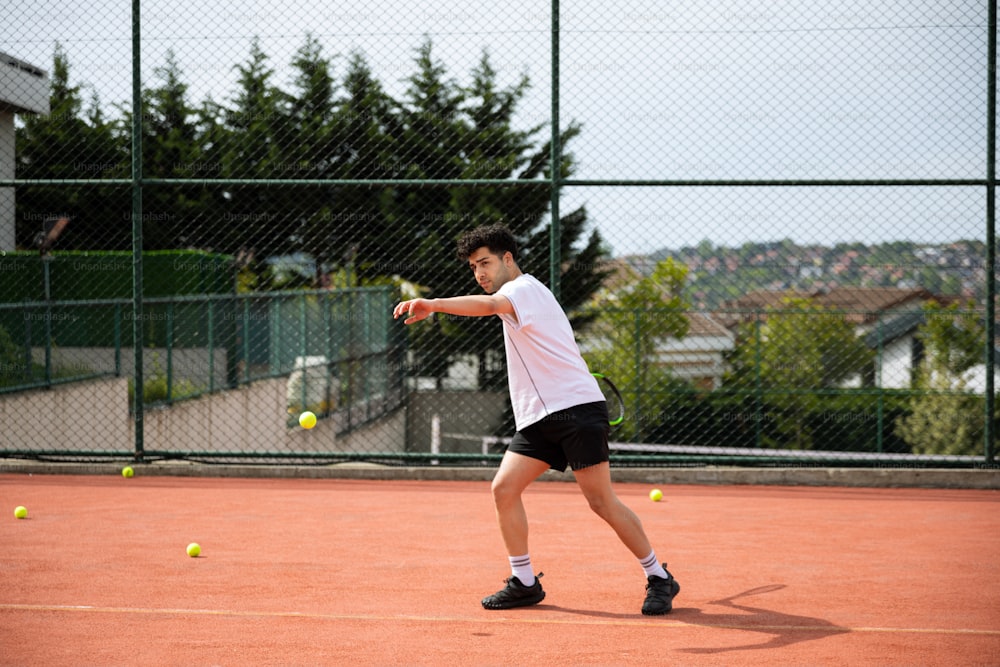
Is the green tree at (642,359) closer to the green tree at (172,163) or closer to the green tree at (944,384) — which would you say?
the green tree at (944,384)

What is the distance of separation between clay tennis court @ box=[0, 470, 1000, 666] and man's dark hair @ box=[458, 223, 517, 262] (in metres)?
1.47

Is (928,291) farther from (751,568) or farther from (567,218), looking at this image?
(751,568)

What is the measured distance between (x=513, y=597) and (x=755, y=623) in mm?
971

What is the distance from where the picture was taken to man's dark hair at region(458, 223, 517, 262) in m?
4.38

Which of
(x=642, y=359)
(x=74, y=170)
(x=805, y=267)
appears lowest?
(x=642, y=359)

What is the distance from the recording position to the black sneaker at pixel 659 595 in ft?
14.3

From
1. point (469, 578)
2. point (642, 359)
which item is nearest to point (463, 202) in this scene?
point (642, 359)

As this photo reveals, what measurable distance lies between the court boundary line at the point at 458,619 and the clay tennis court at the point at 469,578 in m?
0.01

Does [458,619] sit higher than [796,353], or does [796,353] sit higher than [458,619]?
[796,353]

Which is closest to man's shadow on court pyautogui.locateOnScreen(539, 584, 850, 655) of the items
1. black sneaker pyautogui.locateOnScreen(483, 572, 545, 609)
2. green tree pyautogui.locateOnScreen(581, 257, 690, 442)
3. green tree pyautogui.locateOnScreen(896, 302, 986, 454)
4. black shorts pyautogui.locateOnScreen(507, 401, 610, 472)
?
black sneaker pyautogui.locateOnScreen(483, 572, 545, 609)

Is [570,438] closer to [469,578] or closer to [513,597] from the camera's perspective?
[513,597]

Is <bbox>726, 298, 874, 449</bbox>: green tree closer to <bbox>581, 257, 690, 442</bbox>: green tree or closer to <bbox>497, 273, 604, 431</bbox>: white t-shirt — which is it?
<bbox>581, 257, 690, 442</bbox>: green tree

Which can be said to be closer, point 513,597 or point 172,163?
point 513,597

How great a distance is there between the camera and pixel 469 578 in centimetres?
503
